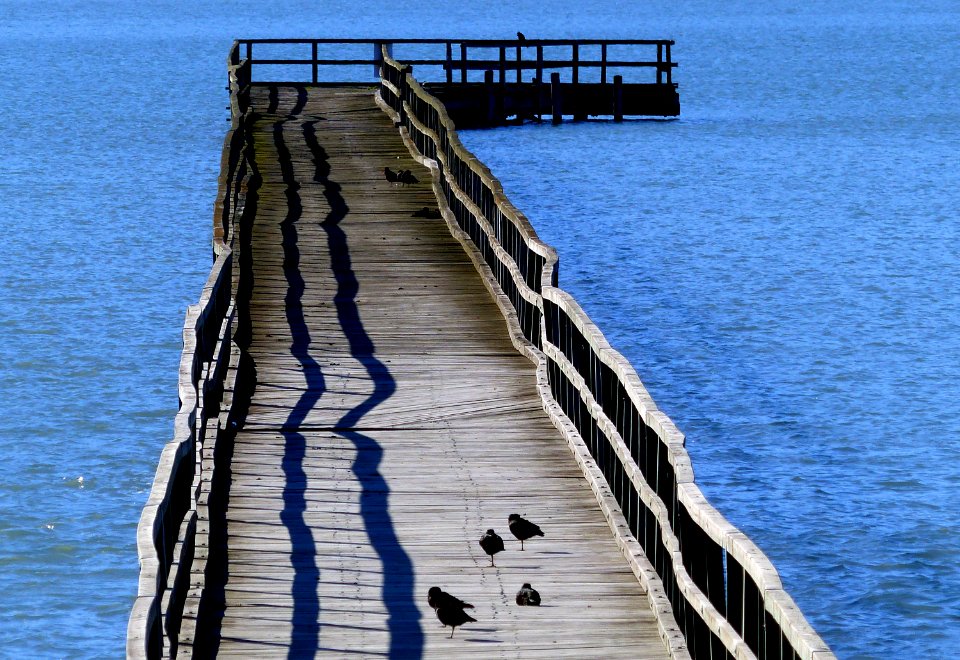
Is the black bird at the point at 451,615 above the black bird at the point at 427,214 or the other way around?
the other way around

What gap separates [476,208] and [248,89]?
1662 centimetres

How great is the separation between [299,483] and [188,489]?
5.61ft

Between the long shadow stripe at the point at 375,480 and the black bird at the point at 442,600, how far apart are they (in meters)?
0.20

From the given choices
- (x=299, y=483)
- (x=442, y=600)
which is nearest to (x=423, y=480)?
(x=299, y=483)

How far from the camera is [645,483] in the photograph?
965cm

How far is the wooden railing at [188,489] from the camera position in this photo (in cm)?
726

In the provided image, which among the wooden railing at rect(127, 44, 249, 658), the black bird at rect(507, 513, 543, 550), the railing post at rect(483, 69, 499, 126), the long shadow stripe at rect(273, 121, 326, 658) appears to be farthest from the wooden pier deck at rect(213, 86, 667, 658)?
the railing post at rect(483, 69, 499, 126)

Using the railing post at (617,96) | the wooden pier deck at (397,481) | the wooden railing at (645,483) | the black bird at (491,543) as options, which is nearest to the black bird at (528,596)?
the wooden pier deck at (397,481)

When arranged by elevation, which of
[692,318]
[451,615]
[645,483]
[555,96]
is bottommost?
[692,318]

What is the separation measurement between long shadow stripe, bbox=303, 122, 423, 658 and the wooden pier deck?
0.02m

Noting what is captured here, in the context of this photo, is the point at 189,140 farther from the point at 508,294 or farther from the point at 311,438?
A: the point at 311,438

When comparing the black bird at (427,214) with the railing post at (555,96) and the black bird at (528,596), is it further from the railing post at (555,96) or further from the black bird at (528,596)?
the railing post at (555,96)

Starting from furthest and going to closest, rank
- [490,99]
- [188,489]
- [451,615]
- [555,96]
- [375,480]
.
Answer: [555,96]
[490,99]
[375,480]
[188,489]
[451,615]

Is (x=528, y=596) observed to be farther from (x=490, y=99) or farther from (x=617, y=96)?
(x=617, y=96)
